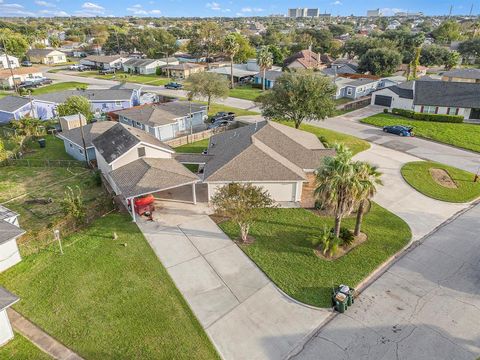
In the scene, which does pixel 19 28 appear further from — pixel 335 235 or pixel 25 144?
pixel 335 235

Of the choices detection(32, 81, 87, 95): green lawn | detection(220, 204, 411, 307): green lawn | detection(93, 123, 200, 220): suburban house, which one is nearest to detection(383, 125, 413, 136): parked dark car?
detection(220, 204, 411, 307): green lawn

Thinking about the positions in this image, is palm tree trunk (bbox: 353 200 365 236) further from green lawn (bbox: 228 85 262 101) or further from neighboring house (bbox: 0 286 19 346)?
green lawn (bbox: 228 85 262 101)

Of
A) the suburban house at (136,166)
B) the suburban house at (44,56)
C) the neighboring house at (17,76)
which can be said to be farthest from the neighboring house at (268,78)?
the suburban house at (44,56)

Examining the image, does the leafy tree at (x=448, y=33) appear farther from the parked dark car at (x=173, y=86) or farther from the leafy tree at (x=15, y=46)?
the leafy tree at (x=15, y=46)

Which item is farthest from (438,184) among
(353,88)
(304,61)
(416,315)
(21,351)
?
(304,61)

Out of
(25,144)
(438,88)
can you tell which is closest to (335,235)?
(25,144)
